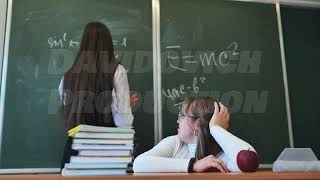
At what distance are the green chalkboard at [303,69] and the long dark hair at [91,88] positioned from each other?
152 centimetres

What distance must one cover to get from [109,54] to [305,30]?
1746mm

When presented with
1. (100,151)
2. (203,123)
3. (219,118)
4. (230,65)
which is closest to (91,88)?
(203,123)

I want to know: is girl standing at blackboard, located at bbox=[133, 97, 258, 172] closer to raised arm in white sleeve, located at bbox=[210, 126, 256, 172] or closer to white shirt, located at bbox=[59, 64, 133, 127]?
raised arm in white sleeve, located at bbox=[210, 126, 256, 172]

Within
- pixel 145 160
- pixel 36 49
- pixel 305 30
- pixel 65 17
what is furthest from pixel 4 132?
pixel 305 30

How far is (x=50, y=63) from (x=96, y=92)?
711 millimetres

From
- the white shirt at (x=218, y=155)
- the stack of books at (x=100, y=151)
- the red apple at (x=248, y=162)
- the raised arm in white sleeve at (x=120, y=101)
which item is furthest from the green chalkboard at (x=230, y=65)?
the stack of books at (x=100, y=151)

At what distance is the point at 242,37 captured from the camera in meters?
2.68

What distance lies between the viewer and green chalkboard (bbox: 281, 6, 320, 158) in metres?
2.64

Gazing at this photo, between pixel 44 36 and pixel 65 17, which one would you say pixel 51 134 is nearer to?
pixel 44 36

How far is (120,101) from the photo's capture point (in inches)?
73.5

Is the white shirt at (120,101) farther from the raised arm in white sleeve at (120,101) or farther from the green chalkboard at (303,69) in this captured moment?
the green chalkboard at (303,69)

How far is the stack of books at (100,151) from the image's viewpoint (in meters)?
0.79

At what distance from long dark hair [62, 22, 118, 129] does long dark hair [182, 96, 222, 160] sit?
45cm

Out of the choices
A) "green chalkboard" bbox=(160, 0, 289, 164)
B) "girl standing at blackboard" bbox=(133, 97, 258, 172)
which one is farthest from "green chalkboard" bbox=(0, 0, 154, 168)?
"girl standing at blackboard" bbox=(133, 97, 258, 172)
